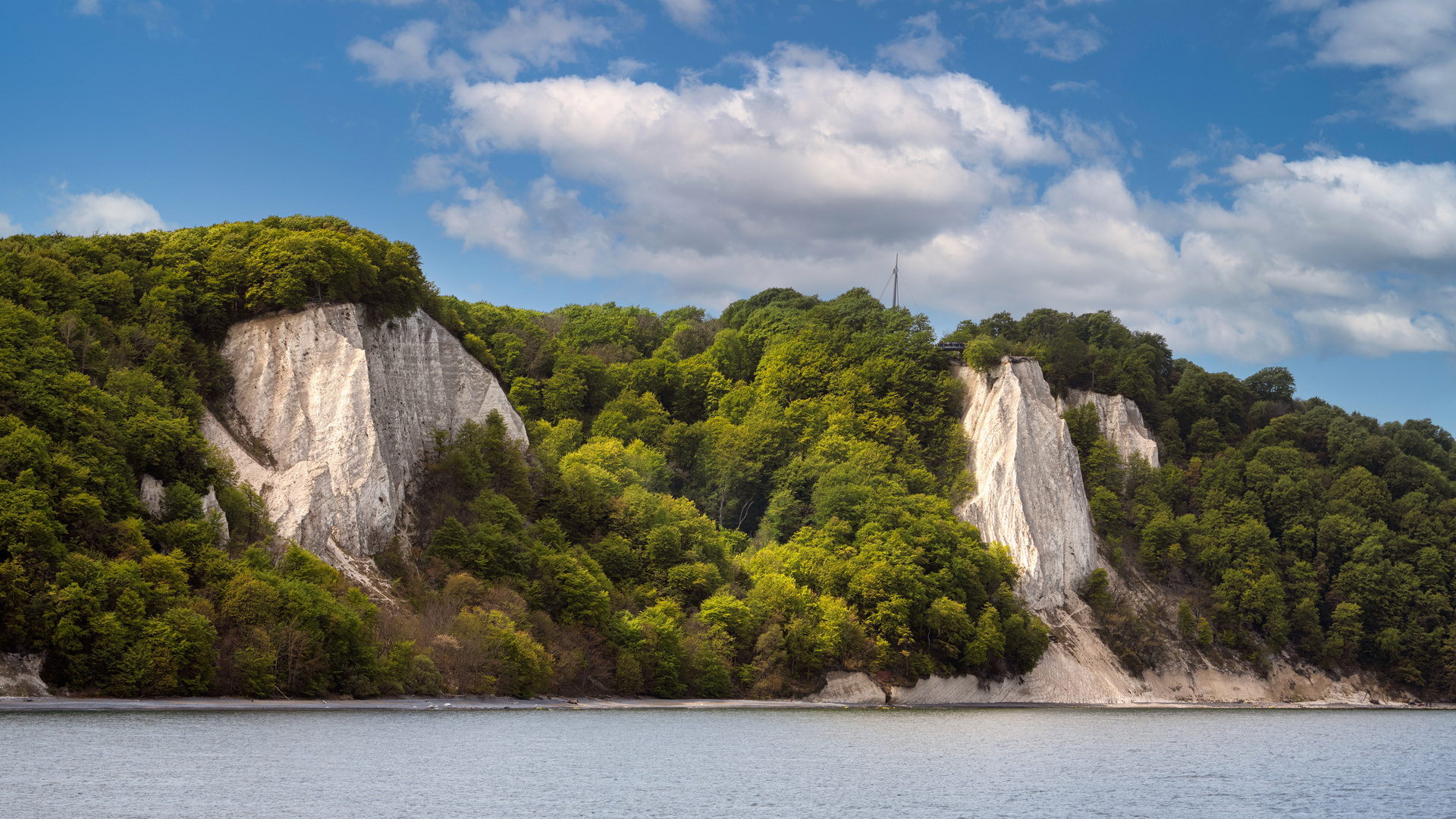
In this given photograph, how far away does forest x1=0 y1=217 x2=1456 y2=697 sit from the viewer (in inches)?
1983

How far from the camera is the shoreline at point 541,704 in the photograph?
42812 mm

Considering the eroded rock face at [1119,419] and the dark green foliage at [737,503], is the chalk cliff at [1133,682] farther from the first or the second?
the eroded rock face at [1119,419]

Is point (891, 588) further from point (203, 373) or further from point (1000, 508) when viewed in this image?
point (203, 373)


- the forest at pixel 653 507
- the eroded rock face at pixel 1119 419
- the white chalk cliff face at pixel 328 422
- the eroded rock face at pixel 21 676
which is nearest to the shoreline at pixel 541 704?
the eroded rock face at pixel 21 676

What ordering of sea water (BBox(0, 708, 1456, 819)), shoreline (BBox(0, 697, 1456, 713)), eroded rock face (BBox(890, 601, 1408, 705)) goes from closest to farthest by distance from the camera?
1. sea water (BBox(0, 708, 1456, 819))
2. shoreline (BBox(0, 697, 1456, 713))
3. eroded rock face (BBox(890, 601, 1408, 705))

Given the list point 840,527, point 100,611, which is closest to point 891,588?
point 840,527

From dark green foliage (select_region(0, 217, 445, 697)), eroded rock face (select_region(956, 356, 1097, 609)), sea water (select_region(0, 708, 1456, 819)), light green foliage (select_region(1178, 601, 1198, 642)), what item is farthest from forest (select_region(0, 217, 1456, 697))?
Answer: sea water (select_region(0, 708, 1456, 819))

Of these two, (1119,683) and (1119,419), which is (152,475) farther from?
(1119,419)

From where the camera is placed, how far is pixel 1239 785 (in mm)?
42938

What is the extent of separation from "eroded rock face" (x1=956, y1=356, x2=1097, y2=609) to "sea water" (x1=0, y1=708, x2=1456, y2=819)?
39.0 meters

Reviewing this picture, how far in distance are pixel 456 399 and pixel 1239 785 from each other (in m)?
54.9

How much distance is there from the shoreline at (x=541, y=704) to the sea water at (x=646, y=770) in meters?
0.64

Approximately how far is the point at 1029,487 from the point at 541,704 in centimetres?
5681

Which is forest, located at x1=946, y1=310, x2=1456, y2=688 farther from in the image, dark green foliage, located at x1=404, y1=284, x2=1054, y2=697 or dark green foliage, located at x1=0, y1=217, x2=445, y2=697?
dark green foliage, located at x1=0, y1=217, x2=445, y2=697
